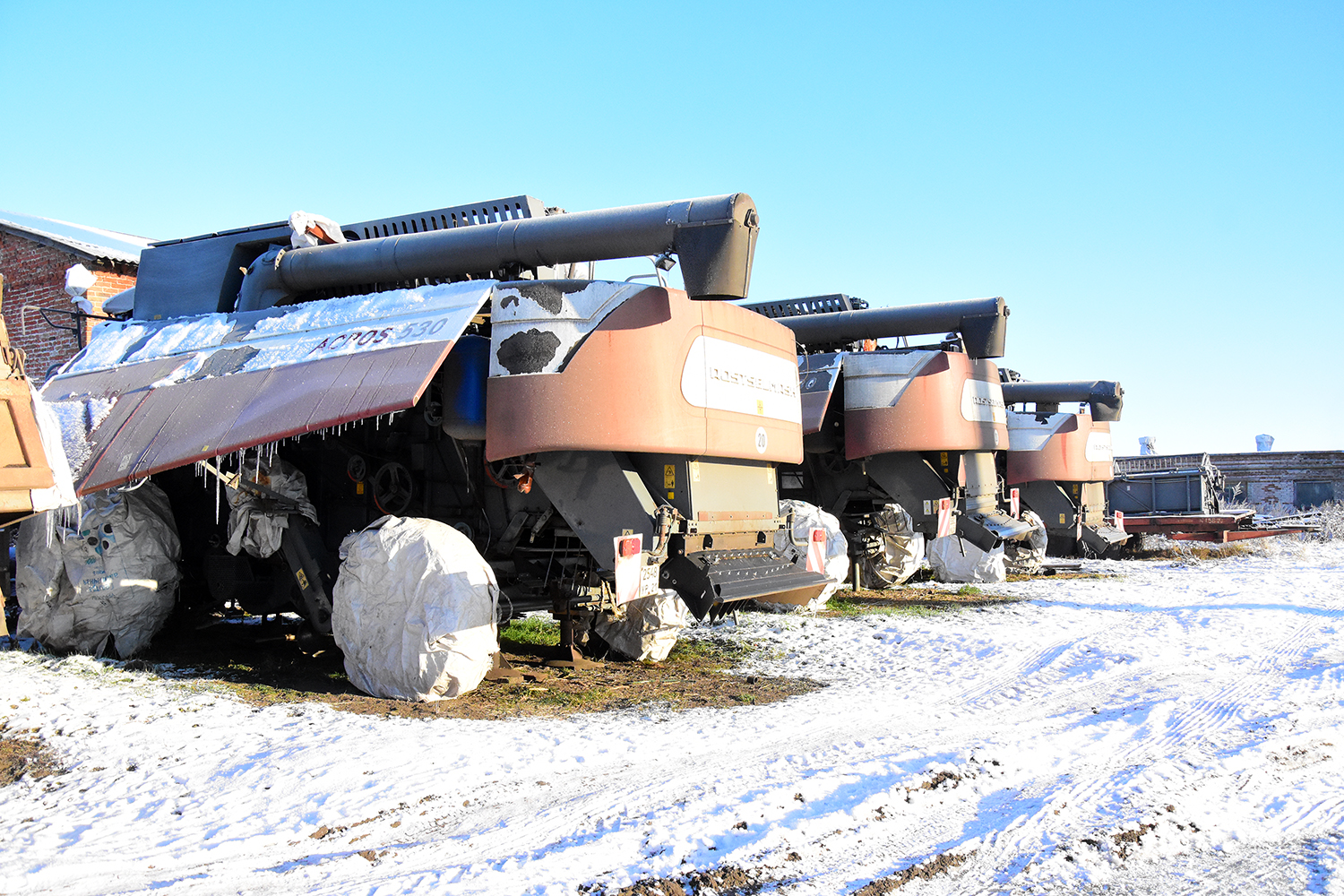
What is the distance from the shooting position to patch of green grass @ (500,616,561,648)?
25.4 feet

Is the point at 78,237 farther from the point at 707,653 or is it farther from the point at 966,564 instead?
the point at 966,564

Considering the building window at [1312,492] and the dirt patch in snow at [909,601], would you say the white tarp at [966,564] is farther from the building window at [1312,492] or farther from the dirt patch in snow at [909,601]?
the building window at [1312,492]

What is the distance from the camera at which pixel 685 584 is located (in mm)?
5816

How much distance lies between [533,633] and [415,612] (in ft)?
10.2

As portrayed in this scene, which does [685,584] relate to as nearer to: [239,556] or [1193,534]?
[239,556]

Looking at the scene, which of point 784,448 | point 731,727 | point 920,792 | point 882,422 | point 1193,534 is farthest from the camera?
point 1193,534

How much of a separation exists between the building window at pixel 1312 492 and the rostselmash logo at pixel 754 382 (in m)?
28.5

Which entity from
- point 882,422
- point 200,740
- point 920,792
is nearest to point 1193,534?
point 882,422

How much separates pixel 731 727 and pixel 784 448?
256cm

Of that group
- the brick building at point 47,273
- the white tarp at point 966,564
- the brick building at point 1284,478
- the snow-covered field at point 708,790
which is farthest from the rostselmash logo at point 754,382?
the brick building at point 1284,478

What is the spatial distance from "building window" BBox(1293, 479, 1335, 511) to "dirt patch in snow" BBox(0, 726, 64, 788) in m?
32.9

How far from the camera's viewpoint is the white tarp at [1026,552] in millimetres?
15039

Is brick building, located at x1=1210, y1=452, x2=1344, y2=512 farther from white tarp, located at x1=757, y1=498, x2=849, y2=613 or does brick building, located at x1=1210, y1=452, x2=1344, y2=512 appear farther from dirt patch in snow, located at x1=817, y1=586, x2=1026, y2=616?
white tarp, located at x1=757, y1=498, x2=849, y2=613

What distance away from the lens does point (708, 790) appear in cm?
366
